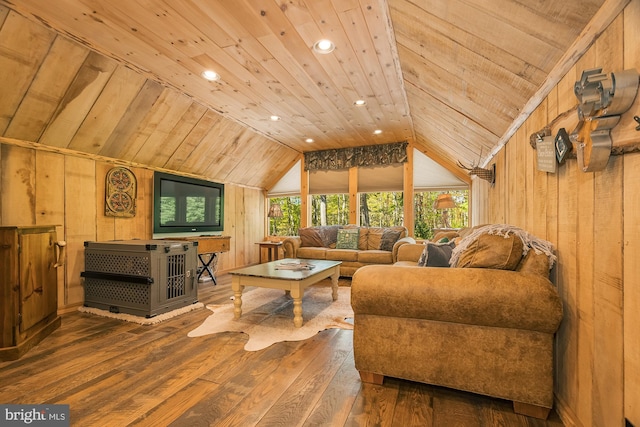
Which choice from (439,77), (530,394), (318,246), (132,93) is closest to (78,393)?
(530,394)

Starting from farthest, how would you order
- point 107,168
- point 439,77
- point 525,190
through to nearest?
point 107,168, point 439,77, point 525,190

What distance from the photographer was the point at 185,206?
454cm

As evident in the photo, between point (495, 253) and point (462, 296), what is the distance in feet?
1.13

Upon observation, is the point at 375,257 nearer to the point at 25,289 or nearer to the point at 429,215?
the point at 429,215

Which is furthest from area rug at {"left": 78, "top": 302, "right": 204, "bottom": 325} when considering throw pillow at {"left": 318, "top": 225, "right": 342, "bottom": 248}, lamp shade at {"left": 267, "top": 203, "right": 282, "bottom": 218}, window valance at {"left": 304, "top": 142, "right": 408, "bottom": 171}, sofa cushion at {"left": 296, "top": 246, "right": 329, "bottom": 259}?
window valance at {"left": 304, "top": 142, "right": 408, "bottom": 171}

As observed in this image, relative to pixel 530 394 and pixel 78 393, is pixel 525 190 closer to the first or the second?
pixel 530 394

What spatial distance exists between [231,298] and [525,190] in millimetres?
3226

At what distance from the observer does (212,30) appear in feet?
7.14

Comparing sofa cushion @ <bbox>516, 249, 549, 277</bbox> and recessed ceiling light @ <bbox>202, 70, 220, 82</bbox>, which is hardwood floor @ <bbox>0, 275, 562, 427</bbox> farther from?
recessed ceiling light @ <bbox>202, 70, 220, 82</bbox>

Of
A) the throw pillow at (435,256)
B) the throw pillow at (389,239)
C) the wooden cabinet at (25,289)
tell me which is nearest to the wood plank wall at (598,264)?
the throw pillow at (435,256)

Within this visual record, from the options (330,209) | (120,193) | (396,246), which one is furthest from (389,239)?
(120,193)

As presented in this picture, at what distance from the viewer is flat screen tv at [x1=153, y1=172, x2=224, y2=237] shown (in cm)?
411

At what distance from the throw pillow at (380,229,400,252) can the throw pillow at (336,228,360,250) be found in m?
0.45

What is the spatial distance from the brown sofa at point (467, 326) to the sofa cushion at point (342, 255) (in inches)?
113
